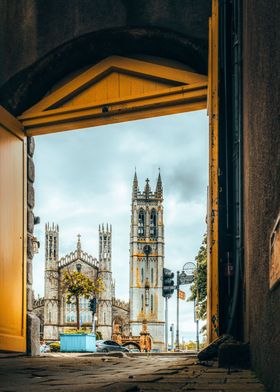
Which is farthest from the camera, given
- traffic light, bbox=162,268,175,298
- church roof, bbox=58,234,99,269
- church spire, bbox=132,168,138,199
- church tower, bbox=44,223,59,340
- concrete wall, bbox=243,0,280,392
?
church spire, bbox=132,168,138,199

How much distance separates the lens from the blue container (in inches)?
843

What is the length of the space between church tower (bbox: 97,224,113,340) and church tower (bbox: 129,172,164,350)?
6244mm

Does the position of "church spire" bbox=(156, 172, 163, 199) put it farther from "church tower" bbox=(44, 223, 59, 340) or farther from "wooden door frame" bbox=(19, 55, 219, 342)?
"wooden door frame" bbox=(19, 55, 219, 342)

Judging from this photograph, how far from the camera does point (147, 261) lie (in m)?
93.8

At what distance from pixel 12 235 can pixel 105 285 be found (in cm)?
7628

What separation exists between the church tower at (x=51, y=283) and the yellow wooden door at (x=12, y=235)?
73670 millimetres

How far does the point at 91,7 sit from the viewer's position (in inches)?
289

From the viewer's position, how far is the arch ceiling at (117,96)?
7184 millimetres

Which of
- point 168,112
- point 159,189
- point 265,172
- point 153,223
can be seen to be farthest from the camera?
point 159,189

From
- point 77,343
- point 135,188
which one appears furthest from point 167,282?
point 135,188

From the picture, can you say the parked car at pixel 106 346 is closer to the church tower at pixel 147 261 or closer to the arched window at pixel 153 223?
the church tower at pixel 147 261

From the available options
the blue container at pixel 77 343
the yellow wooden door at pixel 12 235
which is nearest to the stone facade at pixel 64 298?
the blue container at pixel 77 343

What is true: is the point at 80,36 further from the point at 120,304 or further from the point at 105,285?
the point at 120,304

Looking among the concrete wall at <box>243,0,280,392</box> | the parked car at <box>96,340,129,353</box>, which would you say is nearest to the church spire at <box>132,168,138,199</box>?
the parked car at <box>96,340,129,353</box>
